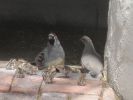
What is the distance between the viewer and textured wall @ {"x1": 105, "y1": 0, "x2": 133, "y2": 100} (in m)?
3.07

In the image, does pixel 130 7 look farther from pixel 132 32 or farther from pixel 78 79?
pixel 78 79

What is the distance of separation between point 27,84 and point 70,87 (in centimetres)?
30

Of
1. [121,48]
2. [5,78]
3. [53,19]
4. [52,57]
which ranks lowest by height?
[5,78]

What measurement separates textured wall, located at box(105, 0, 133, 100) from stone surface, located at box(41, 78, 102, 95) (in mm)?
123

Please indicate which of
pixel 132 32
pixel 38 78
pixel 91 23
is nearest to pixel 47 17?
pixel 91 23

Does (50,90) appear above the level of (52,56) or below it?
below

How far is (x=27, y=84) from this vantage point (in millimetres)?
3320

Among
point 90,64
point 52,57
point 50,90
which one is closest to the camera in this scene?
point 50,90

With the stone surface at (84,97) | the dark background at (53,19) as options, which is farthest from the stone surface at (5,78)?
the dark background at (53,19)

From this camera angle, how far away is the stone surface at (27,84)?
325 centimetres

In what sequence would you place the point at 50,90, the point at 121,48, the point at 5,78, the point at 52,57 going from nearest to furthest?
the point at 121,48
the point at 50,90
the point at 5,78
the point at 52,57

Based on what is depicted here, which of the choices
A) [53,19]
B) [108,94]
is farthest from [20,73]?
[53,19]

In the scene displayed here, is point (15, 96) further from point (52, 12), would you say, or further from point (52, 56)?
point (52, 12)

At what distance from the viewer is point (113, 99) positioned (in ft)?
10.6
